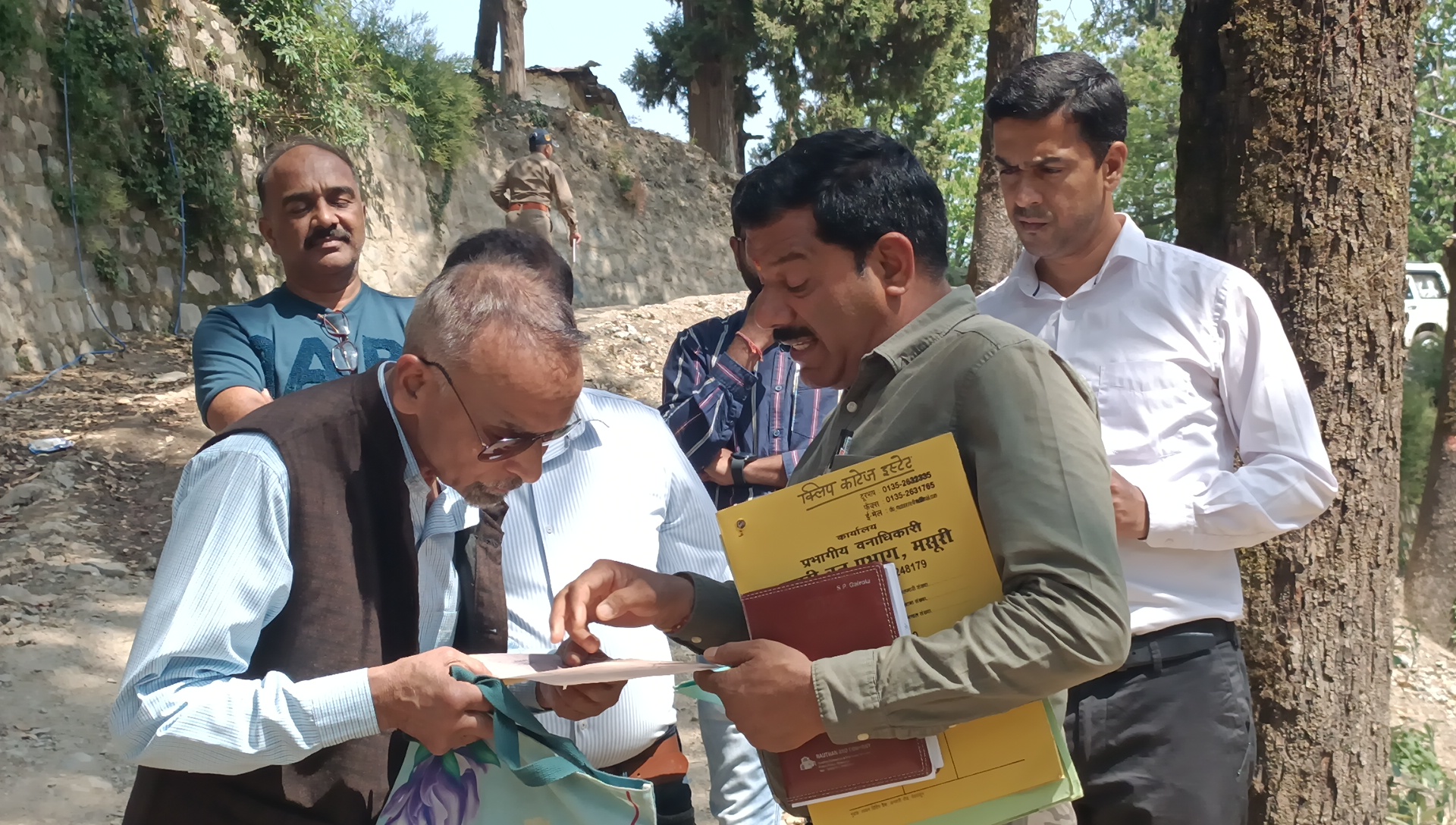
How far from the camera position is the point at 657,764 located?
2398mm

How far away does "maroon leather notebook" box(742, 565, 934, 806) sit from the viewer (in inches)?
62.7

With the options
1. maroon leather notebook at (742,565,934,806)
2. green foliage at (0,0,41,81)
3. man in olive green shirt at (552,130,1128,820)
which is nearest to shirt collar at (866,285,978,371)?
man in olive green shirt at (552,130,1128,820)

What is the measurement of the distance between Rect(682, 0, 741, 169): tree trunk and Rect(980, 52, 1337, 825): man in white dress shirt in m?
19.4

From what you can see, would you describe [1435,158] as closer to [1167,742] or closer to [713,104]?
[713,104]

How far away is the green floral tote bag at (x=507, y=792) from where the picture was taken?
71.8 inches

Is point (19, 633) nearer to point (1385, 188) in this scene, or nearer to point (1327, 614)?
point (1327, 614)

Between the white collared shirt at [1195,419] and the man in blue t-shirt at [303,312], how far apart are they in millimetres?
1988

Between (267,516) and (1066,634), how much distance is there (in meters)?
1.15

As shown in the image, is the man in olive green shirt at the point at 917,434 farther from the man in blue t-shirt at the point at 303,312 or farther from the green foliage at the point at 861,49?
the green foliage at the point at 861,49

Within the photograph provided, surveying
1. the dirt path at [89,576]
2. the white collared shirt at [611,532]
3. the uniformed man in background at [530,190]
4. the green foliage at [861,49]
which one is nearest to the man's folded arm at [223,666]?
the white collared shirt at [611,532]

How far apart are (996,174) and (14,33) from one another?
7.54 m

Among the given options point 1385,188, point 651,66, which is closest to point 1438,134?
point 651,66

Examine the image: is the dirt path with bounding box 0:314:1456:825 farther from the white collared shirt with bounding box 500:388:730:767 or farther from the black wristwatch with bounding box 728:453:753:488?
the white collared shirt with bounding box 500:388:730:767

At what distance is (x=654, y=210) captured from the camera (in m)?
21.9
